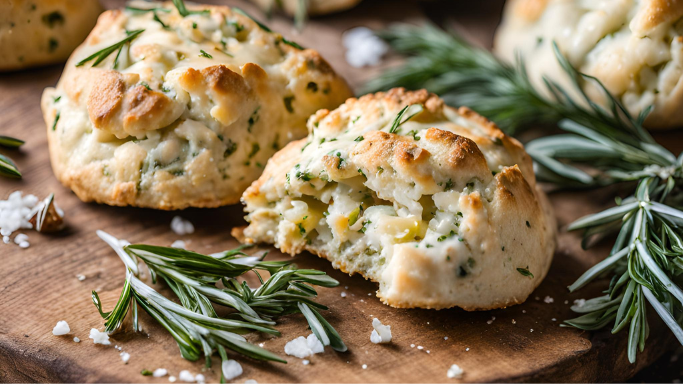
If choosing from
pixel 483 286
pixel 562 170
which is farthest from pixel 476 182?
pixel 562 170

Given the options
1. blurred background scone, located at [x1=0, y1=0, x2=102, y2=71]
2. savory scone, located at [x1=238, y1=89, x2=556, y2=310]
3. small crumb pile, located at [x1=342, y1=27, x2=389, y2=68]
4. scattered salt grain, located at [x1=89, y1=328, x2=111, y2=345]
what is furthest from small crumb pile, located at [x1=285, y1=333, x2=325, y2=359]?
blurred background scone, located at [x1=0, y1=0, x2=102, y2=71]

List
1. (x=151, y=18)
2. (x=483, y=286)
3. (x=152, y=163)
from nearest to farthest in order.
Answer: (x=483, y=286) < (x=152, y=163) < (x=151, y=18)

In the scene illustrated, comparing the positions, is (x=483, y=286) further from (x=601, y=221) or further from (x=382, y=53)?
(x=382, y=53)

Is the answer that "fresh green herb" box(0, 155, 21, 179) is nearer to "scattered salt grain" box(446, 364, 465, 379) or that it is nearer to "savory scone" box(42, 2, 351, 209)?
"savory scone" box(42, 2, 351, 209)

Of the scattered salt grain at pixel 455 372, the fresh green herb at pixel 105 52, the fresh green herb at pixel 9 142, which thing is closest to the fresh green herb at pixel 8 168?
the fresh green herb at pixel 9 142

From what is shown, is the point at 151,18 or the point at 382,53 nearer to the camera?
the point at 151,18

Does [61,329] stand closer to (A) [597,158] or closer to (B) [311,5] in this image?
(A) [597,158]

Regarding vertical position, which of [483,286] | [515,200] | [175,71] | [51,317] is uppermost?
[175,71]
